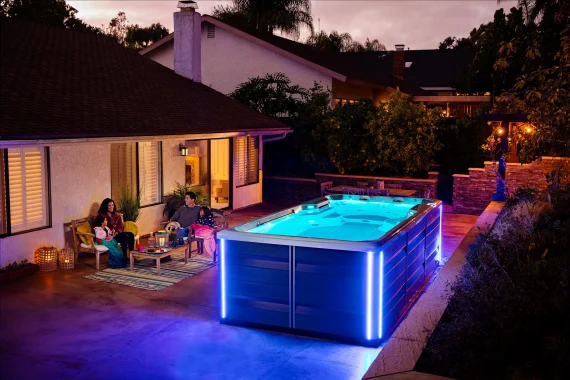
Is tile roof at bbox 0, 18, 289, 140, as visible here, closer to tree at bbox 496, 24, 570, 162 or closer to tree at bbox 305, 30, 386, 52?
tree at bbox 496, 24, 570, 162

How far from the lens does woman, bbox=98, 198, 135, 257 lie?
10305 mm

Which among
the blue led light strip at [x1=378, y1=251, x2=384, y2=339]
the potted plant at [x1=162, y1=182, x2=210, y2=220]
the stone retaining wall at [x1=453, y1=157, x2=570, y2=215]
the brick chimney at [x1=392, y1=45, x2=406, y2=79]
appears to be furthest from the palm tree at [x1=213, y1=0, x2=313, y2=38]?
the blue led light strip at [x1=378, y1=251, x2=384, y2=339]

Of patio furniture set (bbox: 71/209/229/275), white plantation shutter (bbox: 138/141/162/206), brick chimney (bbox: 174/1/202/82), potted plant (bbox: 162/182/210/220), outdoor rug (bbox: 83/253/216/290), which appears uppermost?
brick chimney (bbox: 174/1/202/82)

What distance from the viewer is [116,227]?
10.4 meters

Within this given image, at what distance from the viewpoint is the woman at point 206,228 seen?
35.7 ft

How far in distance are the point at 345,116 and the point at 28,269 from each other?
11059 mm

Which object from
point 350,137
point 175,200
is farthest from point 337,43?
point 175,200

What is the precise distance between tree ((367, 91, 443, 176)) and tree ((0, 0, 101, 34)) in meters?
16.3

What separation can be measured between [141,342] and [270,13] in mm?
26181

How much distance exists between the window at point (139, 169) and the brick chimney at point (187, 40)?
4422 millimetres

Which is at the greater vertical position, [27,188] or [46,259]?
[27,188]

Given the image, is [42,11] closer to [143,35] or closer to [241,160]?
[241,160]

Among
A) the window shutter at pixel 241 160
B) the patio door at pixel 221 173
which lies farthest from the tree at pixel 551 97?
the patio door at pixel 221 173

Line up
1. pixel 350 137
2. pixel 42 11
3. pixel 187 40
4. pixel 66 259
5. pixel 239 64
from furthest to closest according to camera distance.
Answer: pixel 42 11 → pixel 239 64 → pixel 350 137 → pixel 187 40 → pixel 66 259
